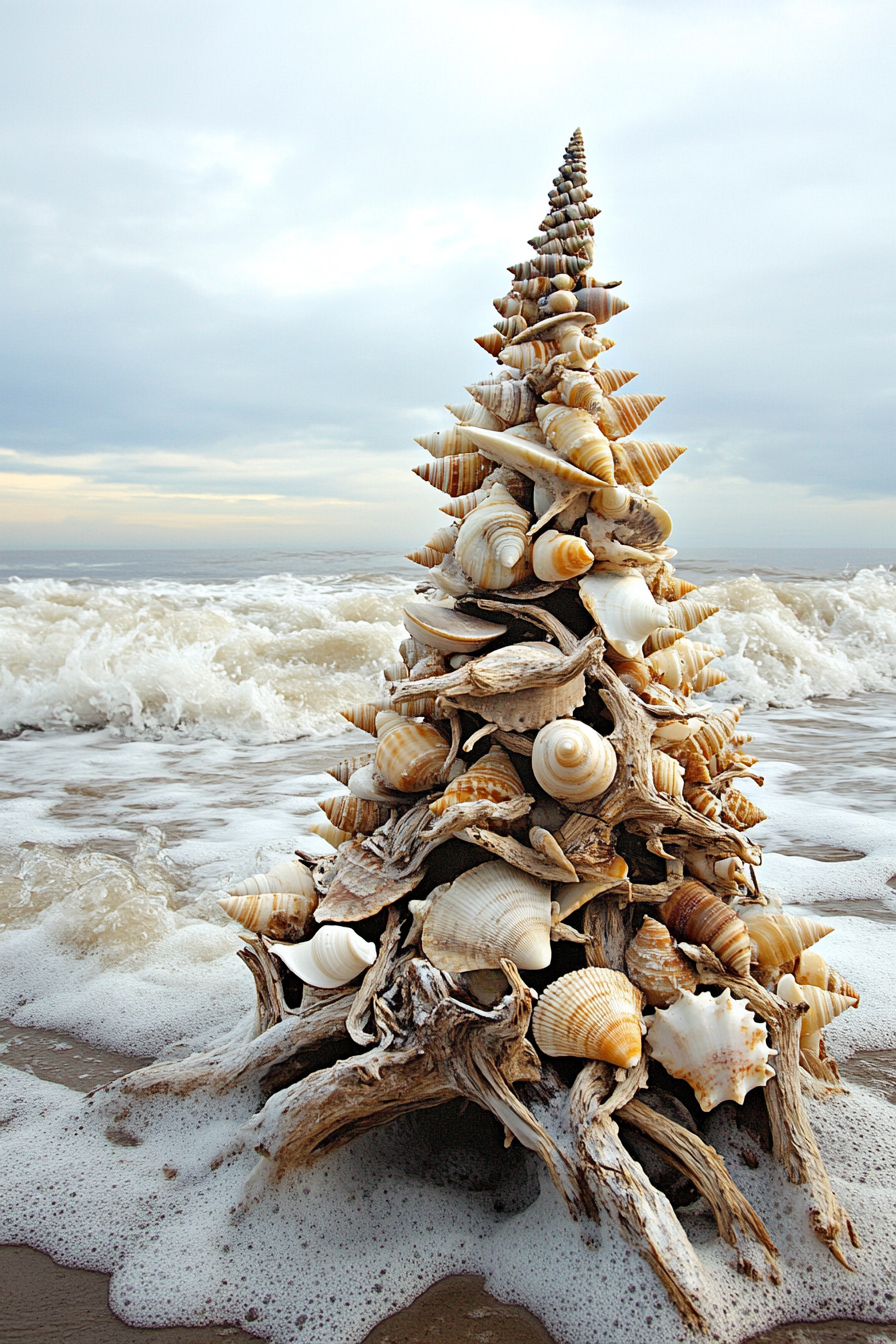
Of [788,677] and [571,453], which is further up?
[571,453]

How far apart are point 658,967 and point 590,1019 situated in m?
0.25

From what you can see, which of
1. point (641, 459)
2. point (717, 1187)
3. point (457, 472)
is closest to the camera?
point (717, 1187)

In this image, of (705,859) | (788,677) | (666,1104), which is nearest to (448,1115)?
(666,1104)

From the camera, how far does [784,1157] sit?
197cm

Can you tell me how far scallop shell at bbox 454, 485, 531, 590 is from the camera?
6.95 feet

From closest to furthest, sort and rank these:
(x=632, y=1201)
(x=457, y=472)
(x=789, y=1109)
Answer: (x=632, y=1201)
(x=789, y=1109)
(x=457, y=472)

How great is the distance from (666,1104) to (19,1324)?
1.64 meters

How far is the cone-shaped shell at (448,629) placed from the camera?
2.17 metres

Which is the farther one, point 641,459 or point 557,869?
point 641,459

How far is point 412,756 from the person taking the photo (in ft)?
7.20

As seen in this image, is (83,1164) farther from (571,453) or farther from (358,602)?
(358,602)

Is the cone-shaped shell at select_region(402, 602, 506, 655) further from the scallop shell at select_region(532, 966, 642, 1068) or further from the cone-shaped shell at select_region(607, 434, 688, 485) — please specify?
the scallop shell at select_region(532, 966, 642, 1068)

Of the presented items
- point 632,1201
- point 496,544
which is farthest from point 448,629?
point 632,1201

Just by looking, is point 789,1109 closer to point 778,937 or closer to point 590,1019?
point 778,937
